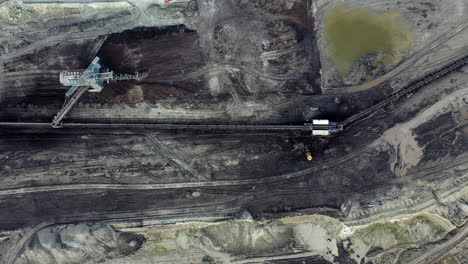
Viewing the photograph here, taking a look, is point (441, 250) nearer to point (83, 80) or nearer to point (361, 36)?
point (361, 36)

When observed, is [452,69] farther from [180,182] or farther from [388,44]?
[180,182]

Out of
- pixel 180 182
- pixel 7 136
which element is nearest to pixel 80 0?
pixel 7 136

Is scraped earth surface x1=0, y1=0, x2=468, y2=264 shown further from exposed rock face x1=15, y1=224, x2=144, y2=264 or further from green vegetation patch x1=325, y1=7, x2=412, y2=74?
green vegetation patch x1=325, y1=7, x2=412, y2=74

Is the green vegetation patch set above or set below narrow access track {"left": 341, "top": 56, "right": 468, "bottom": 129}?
above

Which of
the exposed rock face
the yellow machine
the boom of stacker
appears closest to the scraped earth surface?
the exposed rock face

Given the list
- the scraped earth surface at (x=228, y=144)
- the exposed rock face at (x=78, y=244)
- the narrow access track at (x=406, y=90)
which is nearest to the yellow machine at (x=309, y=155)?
the scraped earth surface at (x=228, y=144)

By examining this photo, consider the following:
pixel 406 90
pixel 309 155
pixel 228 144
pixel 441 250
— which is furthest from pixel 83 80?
pixel 441 250

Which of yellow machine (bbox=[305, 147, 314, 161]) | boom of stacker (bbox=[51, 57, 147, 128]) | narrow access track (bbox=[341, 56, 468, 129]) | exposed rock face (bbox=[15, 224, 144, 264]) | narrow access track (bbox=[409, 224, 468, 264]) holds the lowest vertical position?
narrow access track (bbox=[409, 224, 468, 264])

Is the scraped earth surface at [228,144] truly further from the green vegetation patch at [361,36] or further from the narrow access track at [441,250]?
the green vegetation patch at [361,36]
